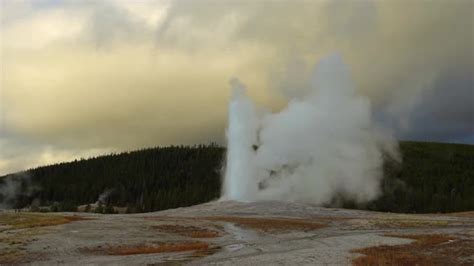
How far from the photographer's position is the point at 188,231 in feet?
188

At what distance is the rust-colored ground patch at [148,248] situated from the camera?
42109mm

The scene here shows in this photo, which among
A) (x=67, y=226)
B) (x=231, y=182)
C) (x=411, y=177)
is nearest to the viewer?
(x=67, y=226)

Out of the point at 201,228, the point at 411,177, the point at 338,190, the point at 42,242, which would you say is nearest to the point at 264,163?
the point at 338,190

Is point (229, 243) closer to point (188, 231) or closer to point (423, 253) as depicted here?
point (188, 231)

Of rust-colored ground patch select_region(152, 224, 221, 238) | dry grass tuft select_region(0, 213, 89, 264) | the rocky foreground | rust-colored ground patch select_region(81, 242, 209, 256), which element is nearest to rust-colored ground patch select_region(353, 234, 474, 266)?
the rocky foreground

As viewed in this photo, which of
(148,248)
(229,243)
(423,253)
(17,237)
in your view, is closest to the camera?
(423,253)

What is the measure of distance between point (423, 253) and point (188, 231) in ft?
85.1

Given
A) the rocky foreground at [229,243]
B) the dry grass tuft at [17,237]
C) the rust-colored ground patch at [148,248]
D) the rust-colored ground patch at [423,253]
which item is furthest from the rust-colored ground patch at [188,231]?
the rust-colored ground patch at [423,253]

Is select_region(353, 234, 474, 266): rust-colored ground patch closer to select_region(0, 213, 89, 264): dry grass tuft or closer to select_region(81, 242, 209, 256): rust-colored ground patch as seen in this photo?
select_region(81, 242, 209, 256): rust-colored ground patch

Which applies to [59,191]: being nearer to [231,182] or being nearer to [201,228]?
[231,182]

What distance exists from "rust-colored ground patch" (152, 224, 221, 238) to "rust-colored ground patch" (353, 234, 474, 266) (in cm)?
1780

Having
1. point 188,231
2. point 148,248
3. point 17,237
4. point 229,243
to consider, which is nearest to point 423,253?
point 229,243

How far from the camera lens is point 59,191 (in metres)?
192

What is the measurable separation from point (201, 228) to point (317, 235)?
41.7 ft
